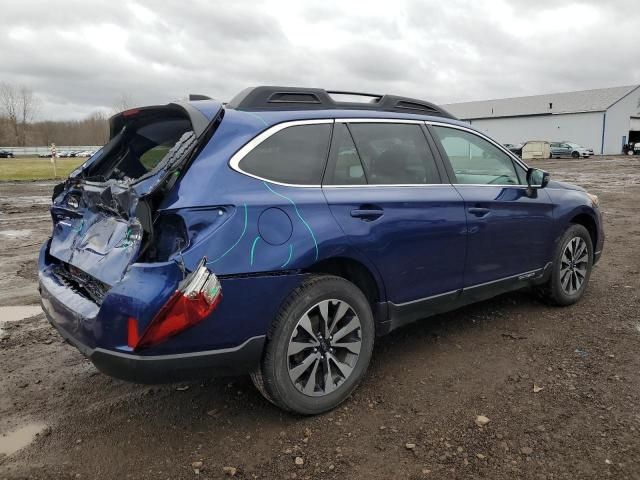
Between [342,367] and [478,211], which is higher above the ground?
[478,211]

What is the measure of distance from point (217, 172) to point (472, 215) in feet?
6.63

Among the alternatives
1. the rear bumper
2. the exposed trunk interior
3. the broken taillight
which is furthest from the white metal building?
the broken taillight

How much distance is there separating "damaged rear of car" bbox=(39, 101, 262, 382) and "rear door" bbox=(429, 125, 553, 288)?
196 centimetres

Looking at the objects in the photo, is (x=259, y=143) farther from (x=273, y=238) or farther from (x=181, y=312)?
(x=181, y=312)

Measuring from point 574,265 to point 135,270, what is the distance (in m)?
4.17

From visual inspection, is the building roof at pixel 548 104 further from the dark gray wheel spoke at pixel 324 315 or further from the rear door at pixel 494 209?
the dark gray wheel spoke at pixel 324 315

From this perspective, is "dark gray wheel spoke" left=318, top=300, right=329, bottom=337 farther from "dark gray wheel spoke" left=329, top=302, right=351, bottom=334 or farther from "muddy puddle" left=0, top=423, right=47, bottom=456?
"muddy puddle" left=0, top=423, right=47, bottom=456

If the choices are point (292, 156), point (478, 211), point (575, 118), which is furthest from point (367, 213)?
point (575, 118)

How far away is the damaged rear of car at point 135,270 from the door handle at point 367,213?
959 mm

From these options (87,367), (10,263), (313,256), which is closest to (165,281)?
(313,256)

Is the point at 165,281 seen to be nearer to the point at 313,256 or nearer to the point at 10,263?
the point at 313,256

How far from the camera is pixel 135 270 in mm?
2602

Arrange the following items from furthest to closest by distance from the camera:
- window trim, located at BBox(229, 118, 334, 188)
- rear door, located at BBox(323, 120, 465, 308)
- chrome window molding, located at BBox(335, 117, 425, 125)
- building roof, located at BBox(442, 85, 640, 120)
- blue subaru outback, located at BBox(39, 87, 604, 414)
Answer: building roof, located at BBox(442, 85, 640, 120) < chrome window molding, located at BBox(335, 117, 425, 125) < rear door, located at BBox(323, 120, 465, 308) < window trim, located at BBox(229, 118, 334, 188) < blue subaru outback, located at BBox(39, 87, 604, 414)

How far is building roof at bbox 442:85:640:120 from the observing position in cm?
5653
